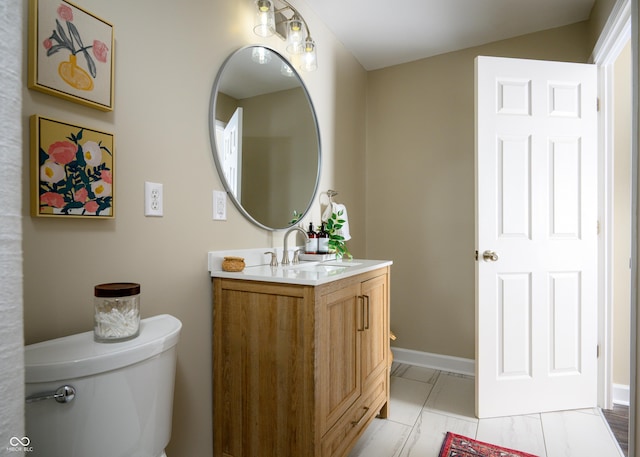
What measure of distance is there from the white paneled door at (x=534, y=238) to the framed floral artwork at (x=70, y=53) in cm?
187

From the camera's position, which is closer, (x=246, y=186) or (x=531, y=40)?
(x=246, y=186)

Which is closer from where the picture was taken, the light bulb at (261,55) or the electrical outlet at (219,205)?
the electrical outlet at (219,205)

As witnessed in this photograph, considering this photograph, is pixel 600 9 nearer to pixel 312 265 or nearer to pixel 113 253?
pixel 312 265

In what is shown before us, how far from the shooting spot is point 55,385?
2.52ft

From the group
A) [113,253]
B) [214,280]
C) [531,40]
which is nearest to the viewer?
Result: [113,253]

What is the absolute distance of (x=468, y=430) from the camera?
1.89 m

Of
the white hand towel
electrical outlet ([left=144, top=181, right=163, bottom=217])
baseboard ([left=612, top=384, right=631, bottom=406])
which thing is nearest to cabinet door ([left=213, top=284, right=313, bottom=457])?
electrical outlet ([left=144, top=181, right=163, bottom=217])

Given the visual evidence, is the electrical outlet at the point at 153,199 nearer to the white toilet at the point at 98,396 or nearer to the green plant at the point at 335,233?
the white toilet at the point at 98,396

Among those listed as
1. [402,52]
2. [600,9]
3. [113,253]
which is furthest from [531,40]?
[113,253]

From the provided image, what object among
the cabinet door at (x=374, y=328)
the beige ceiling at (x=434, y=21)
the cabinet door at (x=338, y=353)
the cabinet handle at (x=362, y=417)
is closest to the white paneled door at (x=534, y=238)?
the beige ceiling at (x=434, y=21)

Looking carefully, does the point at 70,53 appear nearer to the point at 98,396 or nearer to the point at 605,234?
the point at 98,396

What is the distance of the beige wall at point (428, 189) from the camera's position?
2.67 metres

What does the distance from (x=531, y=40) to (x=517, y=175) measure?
3.86 ft

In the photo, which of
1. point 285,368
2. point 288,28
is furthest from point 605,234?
point 288,28
